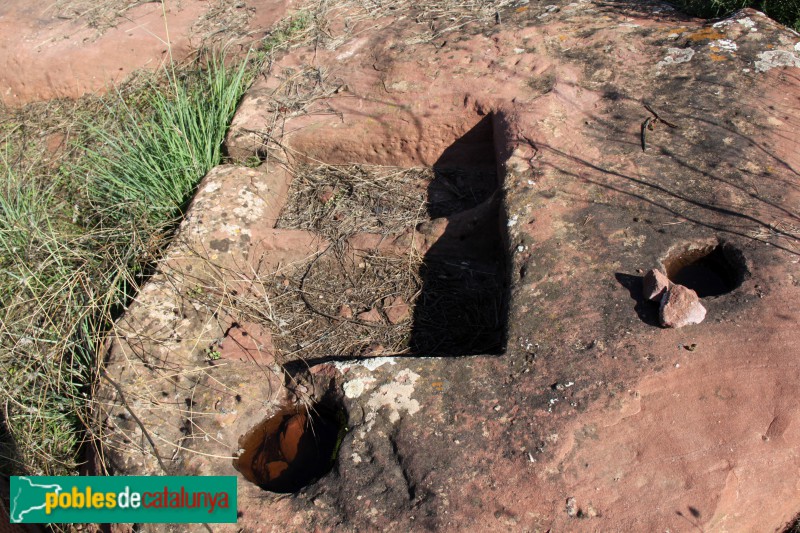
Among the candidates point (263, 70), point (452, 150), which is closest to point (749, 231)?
point (452, 150)

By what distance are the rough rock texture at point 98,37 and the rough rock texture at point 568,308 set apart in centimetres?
121

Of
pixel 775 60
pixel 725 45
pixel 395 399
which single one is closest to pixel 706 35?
pixel 725 45

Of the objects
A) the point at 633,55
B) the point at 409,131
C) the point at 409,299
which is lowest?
the point at 409,299

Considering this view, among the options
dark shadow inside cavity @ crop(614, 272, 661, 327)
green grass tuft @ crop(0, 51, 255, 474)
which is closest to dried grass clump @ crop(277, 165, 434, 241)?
green grass tuft @ crop(0, 51, 255, 474)

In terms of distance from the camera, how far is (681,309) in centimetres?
235

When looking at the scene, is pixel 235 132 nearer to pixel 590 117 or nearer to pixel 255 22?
pixel 255 22

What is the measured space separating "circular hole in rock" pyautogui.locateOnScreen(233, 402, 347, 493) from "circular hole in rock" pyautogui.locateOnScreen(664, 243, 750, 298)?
146 cm

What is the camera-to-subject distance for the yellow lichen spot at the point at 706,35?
367cm

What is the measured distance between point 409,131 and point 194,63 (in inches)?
73.9

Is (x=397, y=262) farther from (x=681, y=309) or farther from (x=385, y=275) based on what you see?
(x=681, y=309)

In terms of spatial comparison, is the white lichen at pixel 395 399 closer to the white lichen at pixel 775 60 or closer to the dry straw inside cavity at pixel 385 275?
the dry straw inside cavity at pixel 385 275

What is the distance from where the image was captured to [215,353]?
2807 mm

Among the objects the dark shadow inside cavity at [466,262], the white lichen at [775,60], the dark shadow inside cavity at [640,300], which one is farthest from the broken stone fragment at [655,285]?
the white lichen at [775,60]

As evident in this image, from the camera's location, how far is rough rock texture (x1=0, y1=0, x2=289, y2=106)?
491cm
